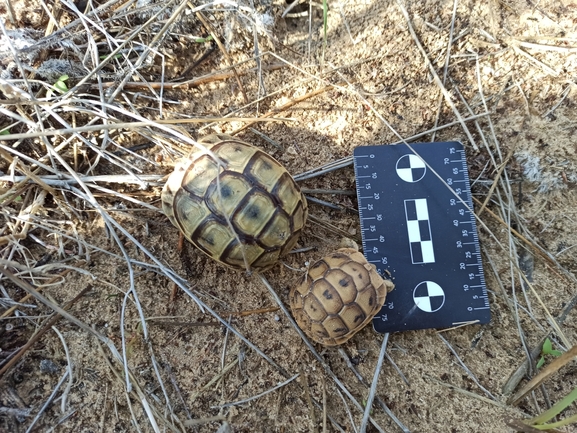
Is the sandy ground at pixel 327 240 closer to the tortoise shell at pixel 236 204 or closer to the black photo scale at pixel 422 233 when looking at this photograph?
the black photo scale at pixel 422 233

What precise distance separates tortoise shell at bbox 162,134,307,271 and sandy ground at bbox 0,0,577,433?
329 millimetres

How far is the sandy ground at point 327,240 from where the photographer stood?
1.92 m

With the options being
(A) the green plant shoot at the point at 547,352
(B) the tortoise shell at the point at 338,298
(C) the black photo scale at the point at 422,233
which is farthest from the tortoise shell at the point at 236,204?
(A) the green plant shoot at the point at 547,352

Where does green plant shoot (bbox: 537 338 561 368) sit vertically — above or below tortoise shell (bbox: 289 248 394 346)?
below

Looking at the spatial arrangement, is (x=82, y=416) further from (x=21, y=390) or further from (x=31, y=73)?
(x=31, y=73)

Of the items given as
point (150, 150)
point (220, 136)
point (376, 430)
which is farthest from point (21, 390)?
point (376, 430)

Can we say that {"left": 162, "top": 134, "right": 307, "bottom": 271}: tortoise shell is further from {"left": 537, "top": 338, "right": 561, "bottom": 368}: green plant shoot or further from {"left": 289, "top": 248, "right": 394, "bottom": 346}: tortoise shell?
{"left": 537, "top": 338, "right": 561, "bottom": 368}: green plant shoot

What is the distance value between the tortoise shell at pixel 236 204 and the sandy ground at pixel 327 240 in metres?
0.33

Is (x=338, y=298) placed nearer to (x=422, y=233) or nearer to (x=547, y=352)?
(x=422, y=233)

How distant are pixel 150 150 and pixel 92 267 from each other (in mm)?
682

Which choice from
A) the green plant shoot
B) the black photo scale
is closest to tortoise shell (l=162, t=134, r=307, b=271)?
the black photo scale

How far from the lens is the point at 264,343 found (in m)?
2.02

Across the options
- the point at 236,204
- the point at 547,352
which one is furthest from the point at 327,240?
the point at 547,352

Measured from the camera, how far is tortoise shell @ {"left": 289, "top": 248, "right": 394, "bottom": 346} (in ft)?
6.00
